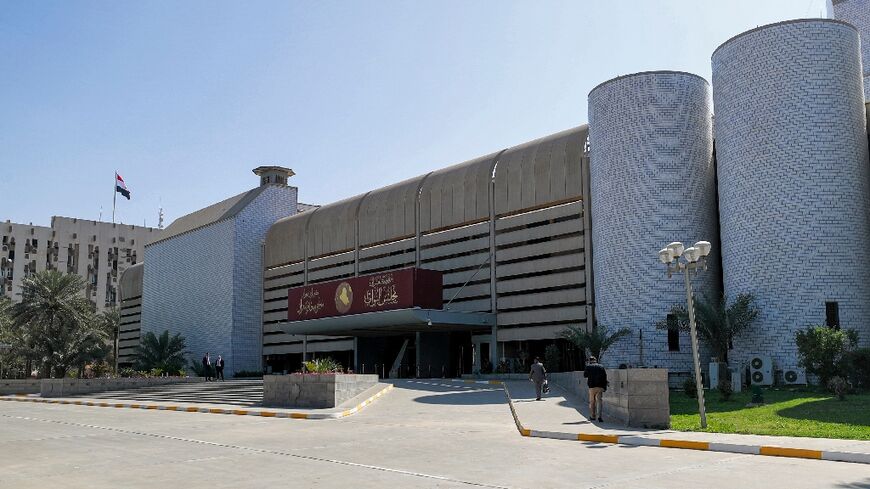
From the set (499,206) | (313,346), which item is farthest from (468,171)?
(313,346)

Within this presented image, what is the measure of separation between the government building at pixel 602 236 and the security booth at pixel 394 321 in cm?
13

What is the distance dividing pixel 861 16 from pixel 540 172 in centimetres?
2632

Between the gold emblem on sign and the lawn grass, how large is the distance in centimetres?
2497

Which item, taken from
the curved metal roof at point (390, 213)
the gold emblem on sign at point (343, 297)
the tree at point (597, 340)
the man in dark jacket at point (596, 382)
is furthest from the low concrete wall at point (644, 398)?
the curved metal roof at point (390, 213)

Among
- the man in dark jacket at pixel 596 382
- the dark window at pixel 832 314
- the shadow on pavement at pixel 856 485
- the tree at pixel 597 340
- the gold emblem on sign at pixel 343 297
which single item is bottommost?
the shadow on pavement at pixel 856 485

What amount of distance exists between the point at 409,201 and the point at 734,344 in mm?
25076

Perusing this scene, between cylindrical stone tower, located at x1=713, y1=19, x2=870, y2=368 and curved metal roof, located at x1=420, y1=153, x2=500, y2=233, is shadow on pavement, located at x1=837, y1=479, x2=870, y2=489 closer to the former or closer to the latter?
cylindrical stone tower, located at x1=713, y1=19, x2=870, y2=368

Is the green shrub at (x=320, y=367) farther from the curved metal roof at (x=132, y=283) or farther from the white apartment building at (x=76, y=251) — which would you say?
the white apartment building at (x=76, y=251)

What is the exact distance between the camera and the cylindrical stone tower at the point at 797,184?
32844 mm

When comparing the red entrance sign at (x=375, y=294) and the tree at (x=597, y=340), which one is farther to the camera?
the red entrance sign at (x=375, y=294)

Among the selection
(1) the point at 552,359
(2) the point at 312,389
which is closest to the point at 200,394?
(2) the point at 312,389

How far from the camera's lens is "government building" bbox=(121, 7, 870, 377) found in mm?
33406

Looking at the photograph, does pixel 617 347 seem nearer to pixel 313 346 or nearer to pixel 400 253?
pixel 400 253

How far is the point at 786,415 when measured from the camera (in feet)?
67.4
